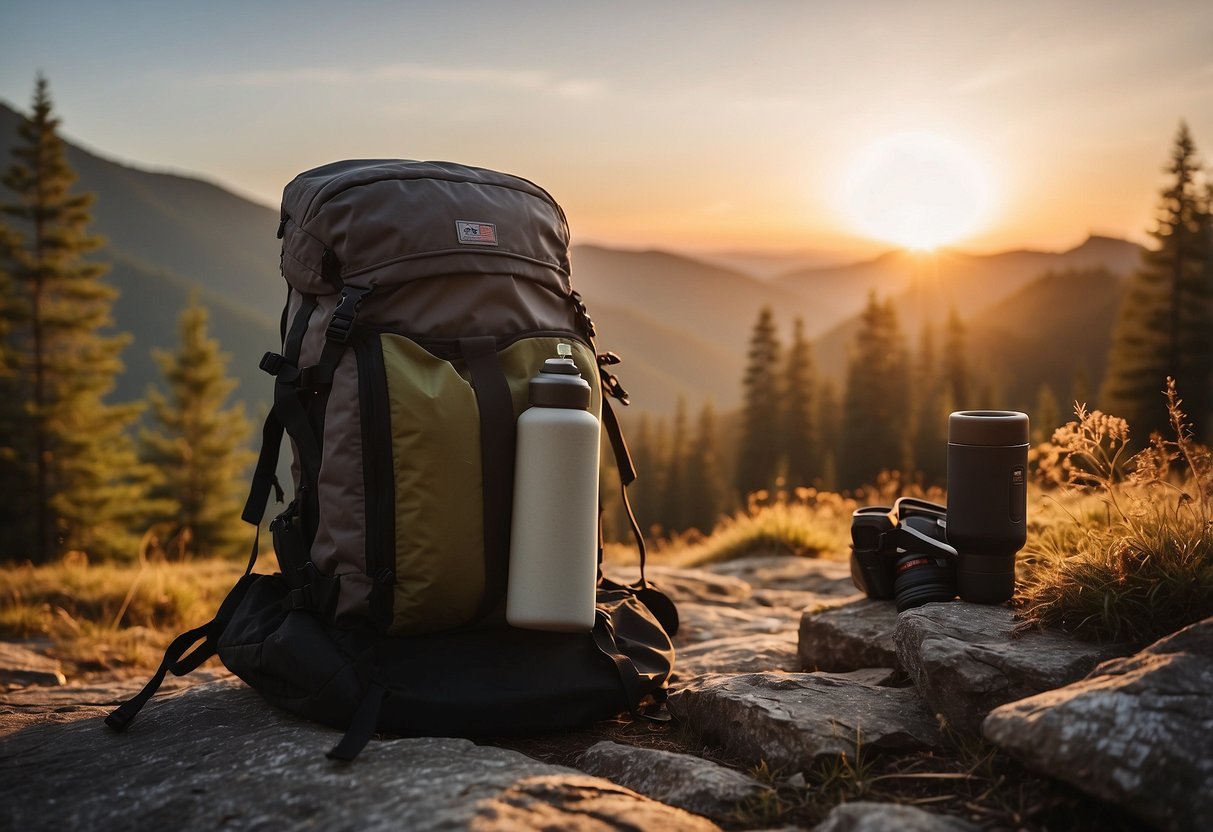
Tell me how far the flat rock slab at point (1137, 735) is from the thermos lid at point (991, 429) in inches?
39.6

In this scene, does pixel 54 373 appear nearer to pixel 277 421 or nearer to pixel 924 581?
pixel 277 421

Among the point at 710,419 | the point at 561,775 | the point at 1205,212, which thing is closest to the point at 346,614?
the point at 561,775

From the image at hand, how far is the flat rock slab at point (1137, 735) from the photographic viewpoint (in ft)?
6.44

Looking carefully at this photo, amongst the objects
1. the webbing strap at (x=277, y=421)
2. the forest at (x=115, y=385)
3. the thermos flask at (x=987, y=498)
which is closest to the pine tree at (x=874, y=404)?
the forest at (x=115, y=385)

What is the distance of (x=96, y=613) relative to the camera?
250 inches

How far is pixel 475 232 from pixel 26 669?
3.70 meters

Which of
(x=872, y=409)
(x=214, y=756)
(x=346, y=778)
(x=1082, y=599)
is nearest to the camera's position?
(x=346, y=778)

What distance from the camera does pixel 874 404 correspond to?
173 feet

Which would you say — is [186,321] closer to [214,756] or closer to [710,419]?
[214,756]

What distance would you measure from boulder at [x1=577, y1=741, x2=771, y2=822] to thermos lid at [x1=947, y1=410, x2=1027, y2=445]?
1469mm

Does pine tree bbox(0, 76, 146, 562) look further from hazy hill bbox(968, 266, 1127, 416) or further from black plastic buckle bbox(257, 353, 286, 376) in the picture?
hazy hill bbox(968, 266, 1127, 416)

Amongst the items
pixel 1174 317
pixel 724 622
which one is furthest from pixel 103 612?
pixel 1174 317

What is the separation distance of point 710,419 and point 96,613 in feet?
212

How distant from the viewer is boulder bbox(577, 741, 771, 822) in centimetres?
246
